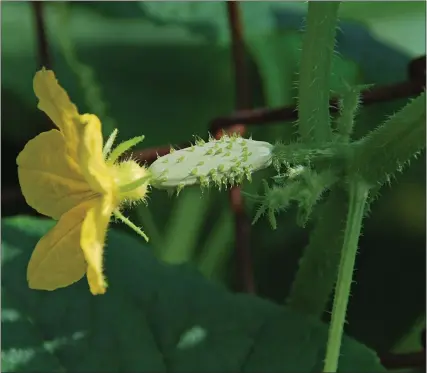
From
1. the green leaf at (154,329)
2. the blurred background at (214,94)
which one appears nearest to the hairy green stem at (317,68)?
the green leaf at (154,329)

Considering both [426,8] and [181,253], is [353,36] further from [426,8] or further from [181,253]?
[181,253]

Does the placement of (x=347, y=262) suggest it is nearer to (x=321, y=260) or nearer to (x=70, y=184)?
(x=321, y=260)

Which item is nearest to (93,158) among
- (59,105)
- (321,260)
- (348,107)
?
(59,105)

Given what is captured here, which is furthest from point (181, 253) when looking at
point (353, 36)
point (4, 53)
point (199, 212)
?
point (4, 53)

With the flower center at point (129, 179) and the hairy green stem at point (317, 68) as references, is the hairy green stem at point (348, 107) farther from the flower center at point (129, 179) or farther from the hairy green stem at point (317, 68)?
Result: the flower center at point (129, 179)

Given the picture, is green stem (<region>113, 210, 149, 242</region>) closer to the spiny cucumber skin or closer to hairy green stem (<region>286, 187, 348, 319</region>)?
the spiny cucumber skin
